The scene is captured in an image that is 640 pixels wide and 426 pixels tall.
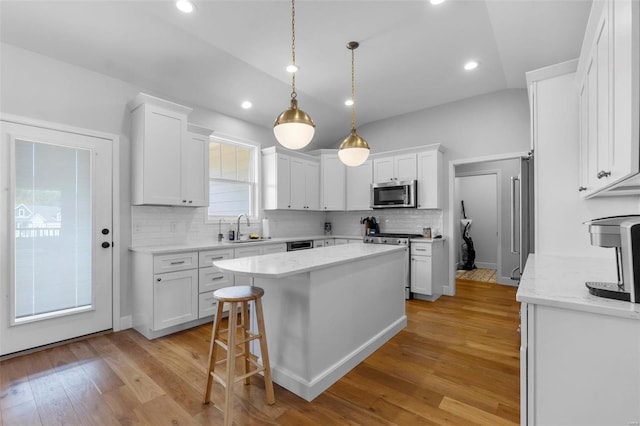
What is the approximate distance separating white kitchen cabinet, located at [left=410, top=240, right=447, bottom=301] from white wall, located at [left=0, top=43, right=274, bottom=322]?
379cm

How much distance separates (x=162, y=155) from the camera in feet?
11.2

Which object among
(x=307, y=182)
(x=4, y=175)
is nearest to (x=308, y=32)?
(x=307, y=182)

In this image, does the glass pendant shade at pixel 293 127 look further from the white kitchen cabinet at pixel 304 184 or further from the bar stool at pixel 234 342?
the white kitchen cabinet at pixel 304 184

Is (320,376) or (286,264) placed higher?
(286,264)

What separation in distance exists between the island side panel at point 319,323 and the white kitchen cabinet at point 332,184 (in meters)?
2.89

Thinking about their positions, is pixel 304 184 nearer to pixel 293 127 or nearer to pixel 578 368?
pixel 293 127

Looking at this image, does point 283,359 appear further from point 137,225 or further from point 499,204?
point 499,204

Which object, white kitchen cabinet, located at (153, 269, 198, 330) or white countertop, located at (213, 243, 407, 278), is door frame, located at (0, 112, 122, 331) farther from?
white countertop, located at (213, 243, 407, 278)

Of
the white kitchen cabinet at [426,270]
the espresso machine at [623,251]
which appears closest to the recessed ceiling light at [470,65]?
the white kitchen cabinet at [426,270]

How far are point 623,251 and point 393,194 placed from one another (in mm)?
3803

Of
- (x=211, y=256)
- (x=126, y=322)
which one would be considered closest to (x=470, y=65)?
(x=211, y=256)

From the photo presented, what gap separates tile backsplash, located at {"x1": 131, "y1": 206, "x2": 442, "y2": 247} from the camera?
11.9 feet

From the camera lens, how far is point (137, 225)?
138 inches

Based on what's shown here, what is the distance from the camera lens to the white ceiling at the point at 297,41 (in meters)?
2.63
